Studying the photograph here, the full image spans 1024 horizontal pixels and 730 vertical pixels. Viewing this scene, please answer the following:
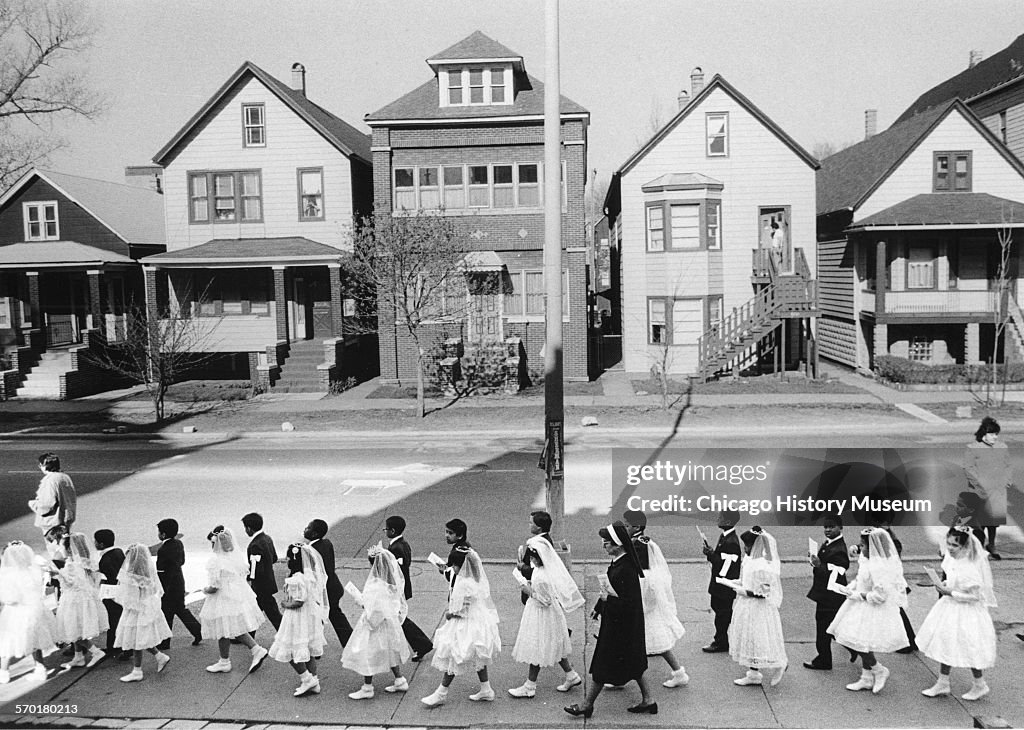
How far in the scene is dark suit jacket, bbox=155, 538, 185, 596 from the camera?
9.74 meters

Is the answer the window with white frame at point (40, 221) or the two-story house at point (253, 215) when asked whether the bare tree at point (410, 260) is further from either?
the window with white frame at point (40, 221)

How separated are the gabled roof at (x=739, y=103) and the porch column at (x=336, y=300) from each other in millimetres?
10569

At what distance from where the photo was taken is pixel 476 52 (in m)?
31.3

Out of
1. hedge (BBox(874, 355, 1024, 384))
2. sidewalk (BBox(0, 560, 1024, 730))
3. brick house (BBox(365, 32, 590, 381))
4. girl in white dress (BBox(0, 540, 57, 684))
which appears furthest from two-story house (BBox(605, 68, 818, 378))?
girl in white dress (BBox(0, 540, 57, 684))

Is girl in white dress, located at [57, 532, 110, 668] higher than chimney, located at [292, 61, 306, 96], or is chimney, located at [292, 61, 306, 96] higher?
chimney, located at [292, 61, 306, 96]

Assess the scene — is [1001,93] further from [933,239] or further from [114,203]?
[114,203]

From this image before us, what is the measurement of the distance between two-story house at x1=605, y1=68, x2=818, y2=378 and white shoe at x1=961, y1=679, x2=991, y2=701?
78.4 ft

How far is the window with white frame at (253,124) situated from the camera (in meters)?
32.7

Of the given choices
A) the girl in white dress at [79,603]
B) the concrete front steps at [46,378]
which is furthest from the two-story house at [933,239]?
the girl in white dress at [79,603]

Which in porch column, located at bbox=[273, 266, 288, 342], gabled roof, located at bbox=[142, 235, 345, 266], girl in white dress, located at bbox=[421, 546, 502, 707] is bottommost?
girl in white dress, located at bbox=[421, 546, 502, 707]

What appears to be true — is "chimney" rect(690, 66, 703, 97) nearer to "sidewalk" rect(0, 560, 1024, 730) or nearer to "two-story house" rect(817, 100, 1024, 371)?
"two-story house" rect(817, 100, 1024, 371)

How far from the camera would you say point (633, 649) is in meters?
8.28

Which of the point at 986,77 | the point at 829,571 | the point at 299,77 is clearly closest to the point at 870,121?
the point at 986,77

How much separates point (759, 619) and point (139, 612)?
601 cm
